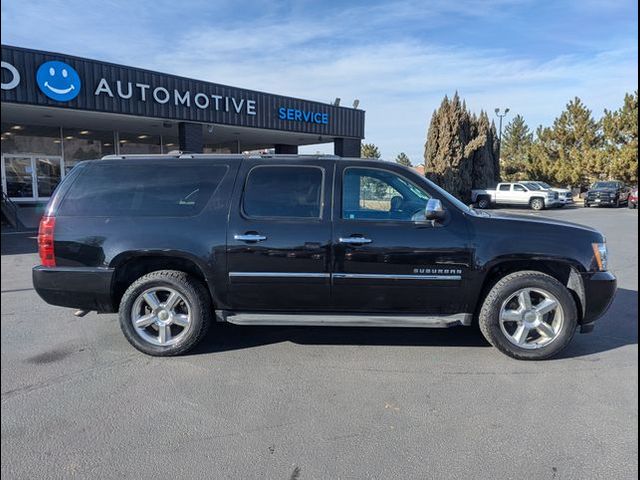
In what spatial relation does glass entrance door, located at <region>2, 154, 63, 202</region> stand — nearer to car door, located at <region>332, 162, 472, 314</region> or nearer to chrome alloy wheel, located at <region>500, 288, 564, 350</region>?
car door, located at <region>332, 162, 472, 314</region>

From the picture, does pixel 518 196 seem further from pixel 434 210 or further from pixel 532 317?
pixel 434 210

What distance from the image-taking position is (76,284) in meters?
4.26

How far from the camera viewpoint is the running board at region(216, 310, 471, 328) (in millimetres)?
4168

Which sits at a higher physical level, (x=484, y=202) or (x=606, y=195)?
(x=606, y=195)

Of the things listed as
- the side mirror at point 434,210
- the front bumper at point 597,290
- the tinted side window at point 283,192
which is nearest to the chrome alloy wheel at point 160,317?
the tinted side window at point 283,192

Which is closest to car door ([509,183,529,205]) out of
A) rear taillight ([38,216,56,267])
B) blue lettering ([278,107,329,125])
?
blue lettering ([278,107,329,125])

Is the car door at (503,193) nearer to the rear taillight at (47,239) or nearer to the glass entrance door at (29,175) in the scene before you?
the glass entrance door at (29,175)

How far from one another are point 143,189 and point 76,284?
106 centimetres

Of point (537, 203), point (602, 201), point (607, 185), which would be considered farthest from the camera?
point (607, 185)

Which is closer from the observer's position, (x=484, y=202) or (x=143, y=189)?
(x=143, y=189)

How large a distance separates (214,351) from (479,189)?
2893 centimetres

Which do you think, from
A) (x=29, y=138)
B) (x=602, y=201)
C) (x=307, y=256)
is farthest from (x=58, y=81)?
(x=602, y=201)

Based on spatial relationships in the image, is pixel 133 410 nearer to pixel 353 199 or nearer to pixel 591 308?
pixel 353 199

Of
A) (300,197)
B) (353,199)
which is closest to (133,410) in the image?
(300,197)
